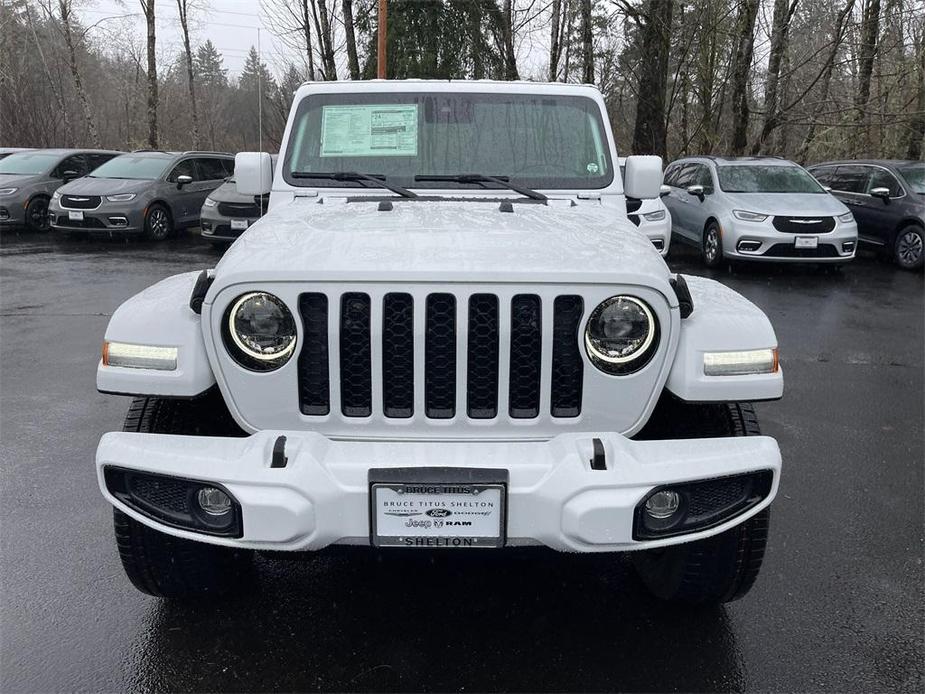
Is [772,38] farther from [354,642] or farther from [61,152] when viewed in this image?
[354,642]

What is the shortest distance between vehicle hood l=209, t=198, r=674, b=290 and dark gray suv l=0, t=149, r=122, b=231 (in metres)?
13.7

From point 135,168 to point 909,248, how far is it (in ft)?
43.1

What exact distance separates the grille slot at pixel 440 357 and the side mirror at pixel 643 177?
2007mm

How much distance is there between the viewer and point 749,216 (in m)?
11.0

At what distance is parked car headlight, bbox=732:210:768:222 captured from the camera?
10.9 m

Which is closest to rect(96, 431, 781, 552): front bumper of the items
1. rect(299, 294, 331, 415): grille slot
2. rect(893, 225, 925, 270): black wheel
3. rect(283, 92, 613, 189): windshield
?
rect(299, 294, 331, 415): grille slot

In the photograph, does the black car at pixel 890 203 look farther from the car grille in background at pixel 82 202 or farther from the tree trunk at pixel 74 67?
the tree trunk at pixel 74 67

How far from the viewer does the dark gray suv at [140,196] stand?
13.6 m

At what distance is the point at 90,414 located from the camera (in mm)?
5277

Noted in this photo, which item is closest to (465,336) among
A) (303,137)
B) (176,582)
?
(176,582)

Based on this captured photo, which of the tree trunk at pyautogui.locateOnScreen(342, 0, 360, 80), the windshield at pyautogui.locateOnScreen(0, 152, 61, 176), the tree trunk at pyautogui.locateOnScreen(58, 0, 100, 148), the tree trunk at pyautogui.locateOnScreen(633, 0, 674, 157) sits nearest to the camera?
the windshield at pyautogui.locateOnScreen(0, 152, 61, 176)

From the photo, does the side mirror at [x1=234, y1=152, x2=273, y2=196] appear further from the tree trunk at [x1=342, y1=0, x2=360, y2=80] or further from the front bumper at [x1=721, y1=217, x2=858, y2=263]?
the tree trunk at [x1=342, y1=0, x2=360, y2=80]

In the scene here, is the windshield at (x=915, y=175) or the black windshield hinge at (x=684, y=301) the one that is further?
the windshield at (x=915, y=175)

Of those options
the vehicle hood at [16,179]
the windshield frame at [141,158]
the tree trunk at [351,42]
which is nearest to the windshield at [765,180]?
the windshield frame at [141,158]
